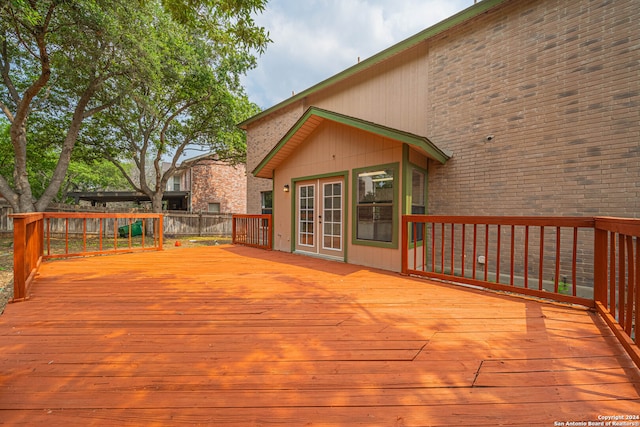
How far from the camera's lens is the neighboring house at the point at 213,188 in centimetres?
1714

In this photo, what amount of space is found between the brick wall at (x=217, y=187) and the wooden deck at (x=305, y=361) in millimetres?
14872

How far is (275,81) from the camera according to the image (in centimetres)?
1335

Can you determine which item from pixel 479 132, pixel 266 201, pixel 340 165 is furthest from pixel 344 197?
pixel 266 201

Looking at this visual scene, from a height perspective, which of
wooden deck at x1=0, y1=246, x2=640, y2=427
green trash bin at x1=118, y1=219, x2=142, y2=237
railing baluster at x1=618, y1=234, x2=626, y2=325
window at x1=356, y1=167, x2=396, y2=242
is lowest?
wooden deck at x1=0, y1=246, x2=640, y2=427

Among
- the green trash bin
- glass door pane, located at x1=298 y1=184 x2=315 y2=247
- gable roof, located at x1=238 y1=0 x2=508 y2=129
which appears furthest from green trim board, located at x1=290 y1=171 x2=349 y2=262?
the green trash bin

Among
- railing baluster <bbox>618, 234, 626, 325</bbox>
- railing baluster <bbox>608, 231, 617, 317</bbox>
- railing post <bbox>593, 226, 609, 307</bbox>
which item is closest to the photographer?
railing baluster <bbox>618, 234, 626, 325</bbox>

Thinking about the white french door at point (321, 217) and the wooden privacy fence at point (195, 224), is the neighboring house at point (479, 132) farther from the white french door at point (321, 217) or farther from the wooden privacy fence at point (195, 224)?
the wooden privacy fence at point (195, 224)

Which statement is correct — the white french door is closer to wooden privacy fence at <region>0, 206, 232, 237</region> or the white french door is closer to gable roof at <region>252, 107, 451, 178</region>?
gable roof at <region>252, 107, 451, 178</region>

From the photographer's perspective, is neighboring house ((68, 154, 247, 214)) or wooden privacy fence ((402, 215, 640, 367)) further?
neighboring house ((68, 154, 247, 214))

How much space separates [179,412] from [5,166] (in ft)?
55.0

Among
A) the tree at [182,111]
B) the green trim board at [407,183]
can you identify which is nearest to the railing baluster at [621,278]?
the green trim board at [407,183]

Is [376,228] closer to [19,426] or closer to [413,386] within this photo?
[413,386]

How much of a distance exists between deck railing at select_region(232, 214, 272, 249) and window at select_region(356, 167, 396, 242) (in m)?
2.97

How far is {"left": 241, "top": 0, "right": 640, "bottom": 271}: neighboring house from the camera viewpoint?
3.75 m
